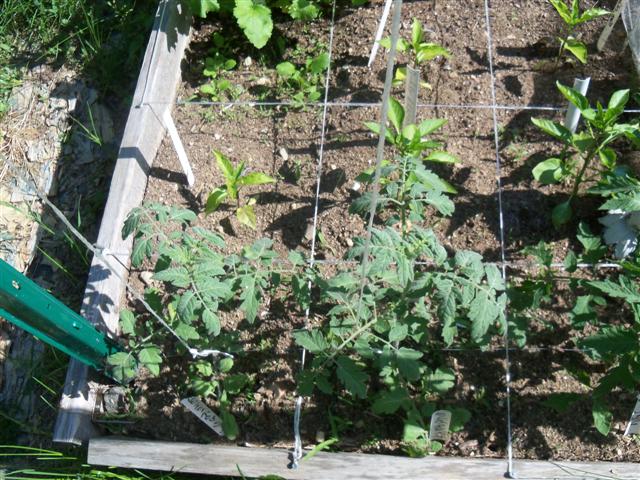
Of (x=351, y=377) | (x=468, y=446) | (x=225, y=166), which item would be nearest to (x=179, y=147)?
(x=225, y=166)

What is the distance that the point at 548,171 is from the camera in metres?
2.67

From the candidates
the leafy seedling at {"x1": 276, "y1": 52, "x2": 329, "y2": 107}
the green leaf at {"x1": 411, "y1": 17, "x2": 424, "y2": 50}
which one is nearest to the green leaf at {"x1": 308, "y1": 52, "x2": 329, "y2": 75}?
the leafy seedling at {"x1": 276, "y1": 52, "x2": 329, "y2": 107}

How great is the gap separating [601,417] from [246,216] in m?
1.44

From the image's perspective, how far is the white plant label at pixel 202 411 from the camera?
95.1 inches

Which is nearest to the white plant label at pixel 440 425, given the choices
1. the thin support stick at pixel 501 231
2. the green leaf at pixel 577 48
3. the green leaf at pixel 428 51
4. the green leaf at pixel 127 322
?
the thin support stick at pixel 501 231

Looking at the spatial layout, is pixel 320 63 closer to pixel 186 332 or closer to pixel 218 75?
pixel 218 75

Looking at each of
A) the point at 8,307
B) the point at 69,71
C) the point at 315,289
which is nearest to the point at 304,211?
the point at 315,289

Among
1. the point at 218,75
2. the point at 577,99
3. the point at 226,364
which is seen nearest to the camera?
the point at 226,364

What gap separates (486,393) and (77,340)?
4.51 ft

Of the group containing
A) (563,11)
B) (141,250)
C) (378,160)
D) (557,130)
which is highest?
(563,11)

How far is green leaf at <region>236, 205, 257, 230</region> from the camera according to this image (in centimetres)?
281

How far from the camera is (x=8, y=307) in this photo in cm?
199

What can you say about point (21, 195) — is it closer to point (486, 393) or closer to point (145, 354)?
point (145, 354)

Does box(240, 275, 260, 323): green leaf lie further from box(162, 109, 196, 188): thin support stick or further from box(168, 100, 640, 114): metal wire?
box(168, 100, 640, 114): metal wire
